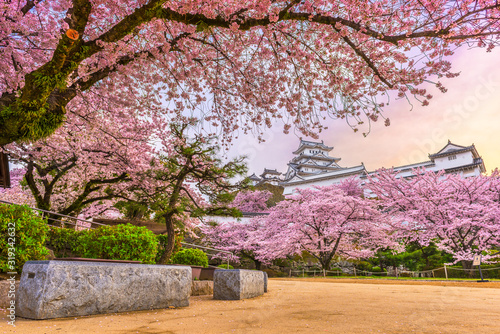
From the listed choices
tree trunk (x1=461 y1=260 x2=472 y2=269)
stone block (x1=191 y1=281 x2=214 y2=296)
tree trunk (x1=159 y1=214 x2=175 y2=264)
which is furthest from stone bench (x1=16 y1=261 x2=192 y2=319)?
tree trunk (x1=461 y1=260 x2=472 y2=269)

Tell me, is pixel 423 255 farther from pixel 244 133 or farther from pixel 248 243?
pixel 244 133

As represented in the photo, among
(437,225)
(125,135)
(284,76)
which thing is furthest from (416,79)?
(437,225)

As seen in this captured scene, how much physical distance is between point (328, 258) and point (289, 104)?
14.5 m

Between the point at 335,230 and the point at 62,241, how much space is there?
14.0 m

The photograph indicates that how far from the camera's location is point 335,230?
1725 cm

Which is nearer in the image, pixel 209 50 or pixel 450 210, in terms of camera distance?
pixel 209 50

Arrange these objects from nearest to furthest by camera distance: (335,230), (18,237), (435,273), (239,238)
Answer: (18,237) < (435,273) < (335,230) < (239,238)

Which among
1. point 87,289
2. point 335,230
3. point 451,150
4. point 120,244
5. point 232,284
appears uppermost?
point 451,150

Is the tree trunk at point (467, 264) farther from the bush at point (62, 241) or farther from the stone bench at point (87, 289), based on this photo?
the bush at point (62, 241)

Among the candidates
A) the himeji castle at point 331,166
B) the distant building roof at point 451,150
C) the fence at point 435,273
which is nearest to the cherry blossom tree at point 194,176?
the fence at point 435,273

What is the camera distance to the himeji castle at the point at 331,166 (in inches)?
1169

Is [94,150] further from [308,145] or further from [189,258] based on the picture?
[308,145]

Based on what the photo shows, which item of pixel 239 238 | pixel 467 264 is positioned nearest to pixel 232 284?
pixel 467 264

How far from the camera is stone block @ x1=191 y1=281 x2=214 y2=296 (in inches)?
237
